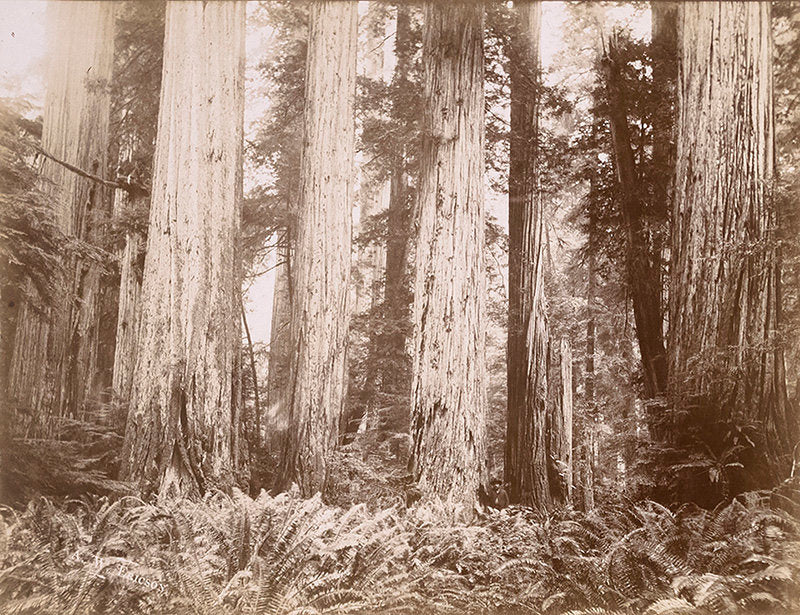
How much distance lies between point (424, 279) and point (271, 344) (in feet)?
4.92

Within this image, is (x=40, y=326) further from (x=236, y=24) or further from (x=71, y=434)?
(x=236, y=24)

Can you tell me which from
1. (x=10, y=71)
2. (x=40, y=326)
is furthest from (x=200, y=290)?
(x=10, y=71)

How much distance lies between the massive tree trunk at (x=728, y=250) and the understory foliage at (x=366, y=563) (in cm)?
42

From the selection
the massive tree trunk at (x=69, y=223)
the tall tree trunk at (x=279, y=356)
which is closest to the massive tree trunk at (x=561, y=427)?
the tall tree trunk at (x=279, y=356)

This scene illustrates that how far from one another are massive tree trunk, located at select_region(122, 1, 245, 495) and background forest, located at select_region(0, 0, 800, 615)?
0.02 m

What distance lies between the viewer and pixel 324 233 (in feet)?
19.2

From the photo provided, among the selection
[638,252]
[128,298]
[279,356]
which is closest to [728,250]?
[638,252]

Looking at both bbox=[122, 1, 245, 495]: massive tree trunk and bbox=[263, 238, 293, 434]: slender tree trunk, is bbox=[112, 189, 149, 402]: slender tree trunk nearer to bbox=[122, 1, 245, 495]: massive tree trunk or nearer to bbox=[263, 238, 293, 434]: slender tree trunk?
bbox=[122, 1, 245, 495]: massive tree trunk

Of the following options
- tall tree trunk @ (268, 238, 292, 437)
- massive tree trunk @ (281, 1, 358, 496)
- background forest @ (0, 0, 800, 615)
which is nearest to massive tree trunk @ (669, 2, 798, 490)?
background forest @ (0, 0, 800, 615)

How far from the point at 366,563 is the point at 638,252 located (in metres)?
2.94

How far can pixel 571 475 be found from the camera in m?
4.66

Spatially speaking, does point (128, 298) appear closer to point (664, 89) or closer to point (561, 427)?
point (561, 427)

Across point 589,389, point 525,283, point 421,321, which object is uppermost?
point 525,283

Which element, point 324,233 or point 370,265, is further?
point 370,265
